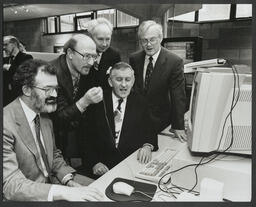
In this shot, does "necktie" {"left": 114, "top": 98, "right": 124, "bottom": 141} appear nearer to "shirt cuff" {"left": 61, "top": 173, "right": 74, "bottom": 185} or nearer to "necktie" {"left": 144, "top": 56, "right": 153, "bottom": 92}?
"necktie" {"left": 144, "top": 56, "right": 153, "bottom": 92}

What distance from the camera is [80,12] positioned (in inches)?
71.0

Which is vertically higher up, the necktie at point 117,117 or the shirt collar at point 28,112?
the shirt collar at point 28,112

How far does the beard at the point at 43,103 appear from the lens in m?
1.41

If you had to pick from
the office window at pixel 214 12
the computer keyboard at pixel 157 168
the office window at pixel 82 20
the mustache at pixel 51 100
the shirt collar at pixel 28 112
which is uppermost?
the office window at pixel 214 12

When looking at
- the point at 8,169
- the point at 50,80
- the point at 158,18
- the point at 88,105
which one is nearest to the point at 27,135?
the point at 8,169

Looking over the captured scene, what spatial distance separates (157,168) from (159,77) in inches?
28.1

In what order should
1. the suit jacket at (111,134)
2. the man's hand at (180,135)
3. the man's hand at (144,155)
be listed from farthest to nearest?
the man's hand at (180,135) → the suit jacket at (111,134) → the man's hand at (144,155)

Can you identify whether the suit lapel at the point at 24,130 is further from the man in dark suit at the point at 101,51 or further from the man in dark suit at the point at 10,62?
the man in dark suit at the point at 101,51

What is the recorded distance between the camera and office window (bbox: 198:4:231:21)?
1.77 m

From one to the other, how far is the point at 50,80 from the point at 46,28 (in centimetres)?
76

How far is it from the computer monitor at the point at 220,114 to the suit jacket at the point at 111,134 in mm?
575

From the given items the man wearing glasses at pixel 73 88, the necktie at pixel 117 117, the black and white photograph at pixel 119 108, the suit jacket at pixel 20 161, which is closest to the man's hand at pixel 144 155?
the black and white photograph at pixel 119 108

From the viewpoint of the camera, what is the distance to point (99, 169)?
1715mm

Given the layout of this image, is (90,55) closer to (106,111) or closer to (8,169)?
(106,111)
